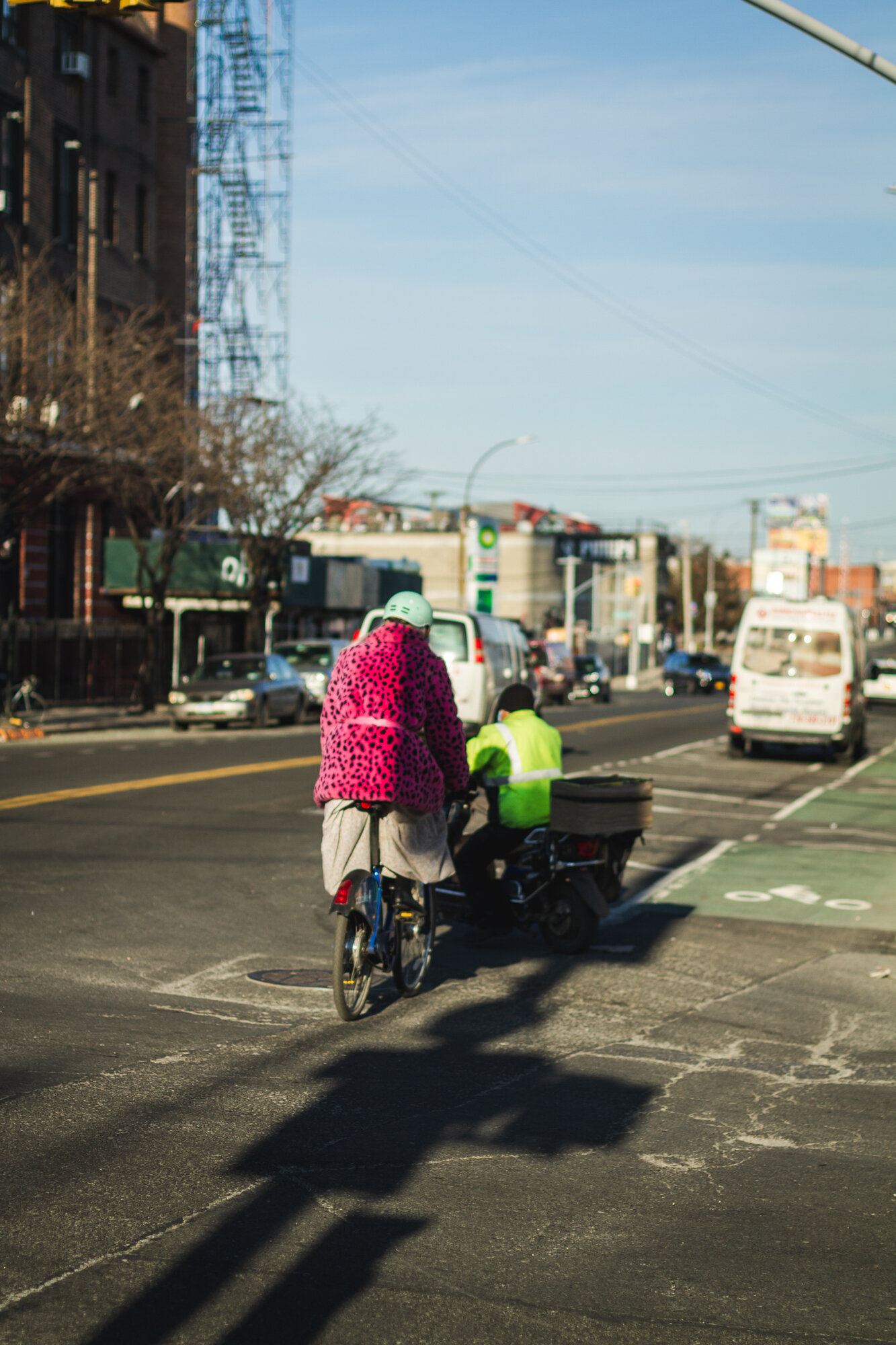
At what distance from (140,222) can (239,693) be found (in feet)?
67.0

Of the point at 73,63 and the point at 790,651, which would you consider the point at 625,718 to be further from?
the point at 73,63

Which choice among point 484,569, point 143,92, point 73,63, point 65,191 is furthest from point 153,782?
point 143,92

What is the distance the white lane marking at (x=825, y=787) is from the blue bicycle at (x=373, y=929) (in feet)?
34.4

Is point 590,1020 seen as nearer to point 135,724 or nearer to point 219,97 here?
point 135,724

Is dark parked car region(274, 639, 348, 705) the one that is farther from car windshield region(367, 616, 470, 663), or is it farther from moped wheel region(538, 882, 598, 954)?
moped wheel region(538, 882, 598, 954)

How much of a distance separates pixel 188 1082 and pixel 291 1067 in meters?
0.48

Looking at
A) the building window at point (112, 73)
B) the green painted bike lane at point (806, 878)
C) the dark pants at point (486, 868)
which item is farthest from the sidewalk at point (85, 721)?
the dark pants at point (486, 868)

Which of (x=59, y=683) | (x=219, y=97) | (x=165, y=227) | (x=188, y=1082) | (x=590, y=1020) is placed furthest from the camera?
(x=219, y=97)

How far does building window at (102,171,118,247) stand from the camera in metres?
41.6

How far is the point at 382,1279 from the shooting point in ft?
13.2

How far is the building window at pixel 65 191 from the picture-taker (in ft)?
128

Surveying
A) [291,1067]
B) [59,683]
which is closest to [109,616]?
[59,683]

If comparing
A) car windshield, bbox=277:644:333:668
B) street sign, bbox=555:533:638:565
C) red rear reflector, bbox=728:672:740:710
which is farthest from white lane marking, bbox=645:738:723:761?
street sign, bbox=555:533:638:565

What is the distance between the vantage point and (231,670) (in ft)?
99.6
